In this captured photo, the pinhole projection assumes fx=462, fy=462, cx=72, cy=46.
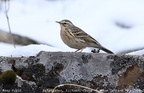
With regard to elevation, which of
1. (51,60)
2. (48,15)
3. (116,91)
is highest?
(48,15)

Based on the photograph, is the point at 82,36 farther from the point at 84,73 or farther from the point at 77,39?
the point at 84,73

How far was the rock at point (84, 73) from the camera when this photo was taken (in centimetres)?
528

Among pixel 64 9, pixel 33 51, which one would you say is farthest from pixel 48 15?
pixel 33 51

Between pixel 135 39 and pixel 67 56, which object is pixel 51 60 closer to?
pixel 67 56

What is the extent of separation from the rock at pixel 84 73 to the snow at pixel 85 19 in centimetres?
527

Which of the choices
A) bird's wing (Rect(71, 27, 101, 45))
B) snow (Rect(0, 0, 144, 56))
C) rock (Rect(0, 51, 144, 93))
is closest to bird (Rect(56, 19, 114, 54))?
bird's wing (Rect(71, 27, 101, 45))

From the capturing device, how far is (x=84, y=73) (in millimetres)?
5348

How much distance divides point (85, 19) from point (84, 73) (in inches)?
338

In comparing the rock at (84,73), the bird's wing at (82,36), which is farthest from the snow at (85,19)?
the rock at (84,73)

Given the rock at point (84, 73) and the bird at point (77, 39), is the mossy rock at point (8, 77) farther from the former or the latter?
the bird at point (77, 39)

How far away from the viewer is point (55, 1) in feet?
54.6

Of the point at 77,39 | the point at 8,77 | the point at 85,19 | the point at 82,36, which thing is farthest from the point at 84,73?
the point at 85,19

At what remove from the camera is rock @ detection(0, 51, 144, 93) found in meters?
5.28

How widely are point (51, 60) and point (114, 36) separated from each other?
693 cm
